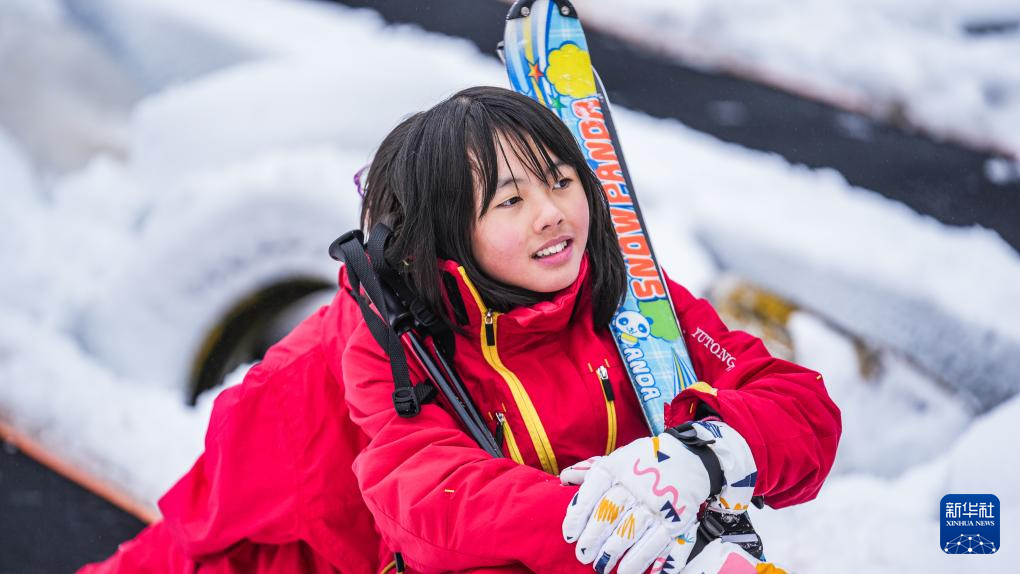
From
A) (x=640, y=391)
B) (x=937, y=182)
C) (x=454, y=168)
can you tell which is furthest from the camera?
(x=937, y=182)

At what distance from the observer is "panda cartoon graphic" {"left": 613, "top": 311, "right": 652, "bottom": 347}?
1.41m

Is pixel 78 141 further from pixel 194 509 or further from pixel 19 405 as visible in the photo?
pixel 194 509

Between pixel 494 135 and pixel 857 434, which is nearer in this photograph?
pixel 494 135

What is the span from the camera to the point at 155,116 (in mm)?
2350

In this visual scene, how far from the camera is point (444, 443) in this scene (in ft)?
3.86

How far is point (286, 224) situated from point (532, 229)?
118 centimetres

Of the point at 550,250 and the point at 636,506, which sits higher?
the point at 550,250

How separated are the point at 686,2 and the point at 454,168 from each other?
977 millimetres

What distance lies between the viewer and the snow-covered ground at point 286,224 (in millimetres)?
1808

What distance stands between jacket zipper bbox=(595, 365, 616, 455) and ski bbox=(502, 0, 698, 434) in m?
0.07

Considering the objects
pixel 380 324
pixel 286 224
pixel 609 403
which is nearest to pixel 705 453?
pixel 609 403

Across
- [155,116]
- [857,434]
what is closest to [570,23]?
[857,434]

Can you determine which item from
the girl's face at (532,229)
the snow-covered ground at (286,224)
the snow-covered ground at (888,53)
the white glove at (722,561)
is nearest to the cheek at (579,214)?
the girl's face at (532,229)

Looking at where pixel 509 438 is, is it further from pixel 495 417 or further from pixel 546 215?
pixel 546 215
